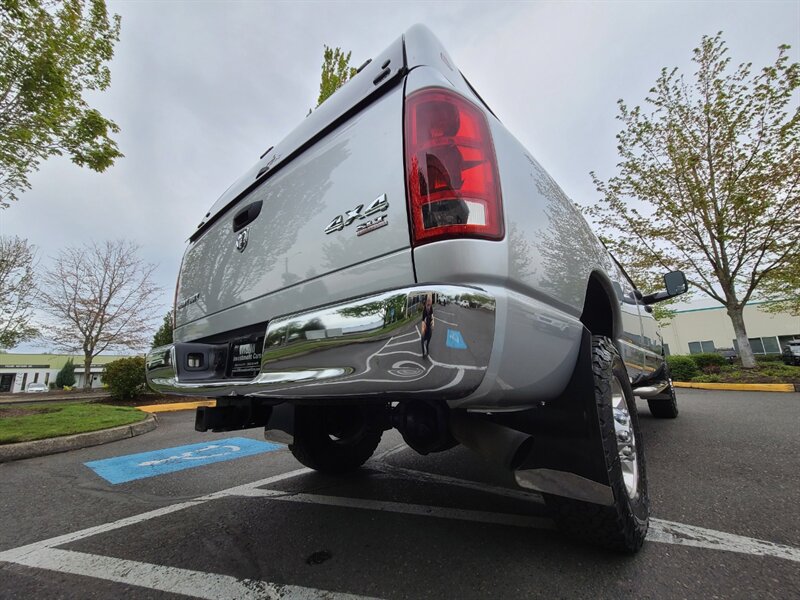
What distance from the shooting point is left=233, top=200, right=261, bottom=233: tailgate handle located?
1.90 m

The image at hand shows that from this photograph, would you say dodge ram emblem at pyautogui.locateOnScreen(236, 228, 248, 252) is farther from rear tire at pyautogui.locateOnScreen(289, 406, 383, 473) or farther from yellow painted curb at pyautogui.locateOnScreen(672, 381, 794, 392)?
yellow painted curb at pyautogui.locateOnScreen(672, 381, 794, 392)

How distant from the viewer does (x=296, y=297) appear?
1.51m

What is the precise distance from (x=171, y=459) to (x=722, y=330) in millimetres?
43831

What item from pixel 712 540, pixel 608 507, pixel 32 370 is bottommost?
pixel 712 540

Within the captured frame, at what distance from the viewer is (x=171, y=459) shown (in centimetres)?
375

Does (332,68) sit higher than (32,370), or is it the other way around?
(332,68)

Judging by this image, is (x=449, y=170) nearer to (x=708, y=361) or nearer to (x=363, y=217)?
(x=363, y=217)

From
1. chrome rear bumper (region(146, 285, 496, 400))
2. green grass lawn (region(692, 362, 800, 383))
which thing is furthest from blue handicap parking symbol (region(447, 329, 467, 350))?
green grass lawn (region(692, 362, 800, 383))

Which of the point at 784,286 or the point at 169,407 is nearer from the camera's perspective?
the point at 169,407

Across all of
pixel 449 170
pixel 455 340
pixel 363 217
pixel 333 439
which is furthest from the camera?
pixel 333 439

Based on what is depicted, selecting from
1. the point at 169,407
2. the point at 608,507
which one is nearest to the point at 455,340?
the point at 608,507

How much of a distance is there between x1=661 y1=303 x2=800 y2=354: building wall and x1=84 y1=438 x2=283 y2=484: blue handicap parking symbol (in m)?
37.9

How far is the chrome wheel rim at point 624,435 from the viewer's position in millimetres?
1845

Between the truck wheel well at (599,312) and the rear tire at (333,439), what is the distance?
157cm
